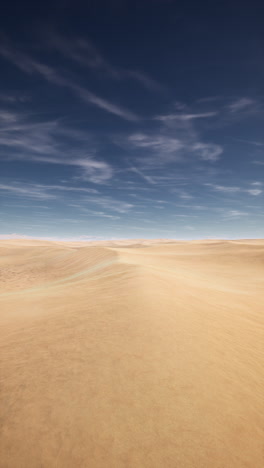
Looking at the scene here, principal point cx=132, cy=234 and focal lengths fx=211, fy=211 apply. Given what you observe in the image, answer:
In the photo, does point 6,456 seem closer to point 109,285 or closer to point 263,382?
point 263,382

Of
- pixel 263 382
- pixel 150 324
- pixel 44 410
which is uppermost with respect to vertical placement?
pixel 150 324

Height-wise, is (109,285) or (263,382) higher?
(109,285)

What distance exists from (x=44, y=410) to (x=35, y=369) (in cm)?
75

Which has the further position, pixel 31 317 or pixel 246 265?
pixel 246 265

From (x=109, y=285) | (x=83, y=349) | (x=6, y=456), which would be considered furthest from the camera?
(x=109, y=285)

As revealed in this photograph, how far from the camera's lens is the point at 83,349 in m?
3.16

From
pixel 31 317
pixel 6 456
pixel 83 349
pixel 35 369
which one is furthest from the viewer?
pixel 31 317

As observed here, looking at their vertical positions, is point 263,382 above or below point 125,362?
below

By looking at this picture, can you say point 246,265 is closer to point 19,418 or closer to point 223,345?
point 223,345

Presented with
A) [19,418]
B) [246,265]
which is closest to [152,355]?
[19,418]

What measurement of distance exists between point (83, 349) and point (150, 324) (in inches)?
49.1

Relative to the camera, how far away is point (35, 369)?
109 inches

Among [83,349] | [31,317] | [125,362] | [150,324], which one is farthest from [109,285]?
[125,362]

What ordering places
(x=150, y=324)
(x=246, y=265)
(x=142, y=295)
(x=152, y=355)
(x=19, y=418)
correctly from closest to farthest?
(x=19, y=418) → (x=152, y=355) → (x=150, y=324) → (x=142, y=295) → (x=246, y=265)
